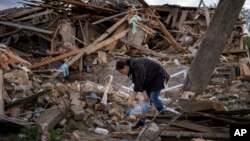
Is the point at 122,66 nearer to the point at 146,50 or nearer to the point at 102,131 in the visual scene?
the point at 102,131

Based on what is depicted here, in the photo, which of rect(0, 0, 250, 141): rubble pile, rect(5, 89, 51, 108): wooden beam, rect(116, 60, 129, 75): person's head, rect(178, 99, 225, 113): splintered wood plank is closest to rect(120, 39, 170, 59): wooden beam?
rect(0, 0, 250, 141): rubble pile

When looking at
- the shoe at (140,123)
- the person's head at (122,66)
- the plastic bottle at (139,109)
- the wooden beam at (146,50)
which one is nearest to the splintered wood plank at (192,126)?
the shoe at (140,123)

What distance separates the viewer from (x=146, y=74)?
7.24 meters

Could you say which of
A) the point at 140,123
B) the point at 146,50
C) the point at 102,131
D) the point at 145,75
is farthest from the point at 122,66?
the point at 146,50

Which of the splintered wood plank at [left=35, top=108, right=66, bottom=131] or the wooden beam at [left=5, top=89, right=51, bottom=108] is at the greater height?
the wooden beam at [left=5, top=89, right=51, bottom=108]

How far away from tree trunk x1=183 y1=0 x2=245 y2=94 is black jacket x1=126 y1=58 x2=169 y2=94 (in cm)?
54

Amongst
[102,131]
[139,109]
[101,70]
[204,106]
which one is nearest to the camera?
[204,106]

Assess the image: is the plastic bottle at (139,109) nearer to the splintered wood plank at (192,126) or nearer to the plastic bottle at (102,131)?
the plastic bottle at (102,131)

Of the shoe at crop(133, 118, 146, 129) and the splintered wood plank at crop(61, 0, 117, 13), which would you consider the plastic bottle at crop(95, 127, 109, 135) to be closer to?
the shoe at crop(133, 118, 146, 129)

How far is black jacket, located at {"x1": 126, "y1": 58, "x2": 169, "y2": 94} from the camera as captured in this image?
702cm

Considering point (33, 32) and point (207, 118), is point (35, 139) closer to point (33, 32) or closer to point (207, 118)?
point (207, 118)

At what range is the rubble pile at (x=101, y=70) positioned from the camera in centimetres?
712

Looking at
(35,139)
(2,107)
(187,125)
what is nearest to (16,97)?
(2,107)

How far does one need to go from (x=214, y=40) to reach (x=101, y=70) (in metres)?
6.24
